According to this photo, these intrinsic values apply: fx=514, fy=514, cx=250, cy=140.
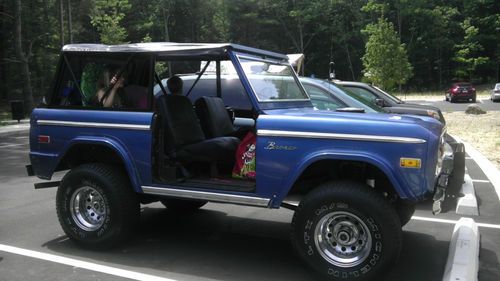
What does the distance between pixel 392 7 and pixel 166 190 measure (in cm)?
6149

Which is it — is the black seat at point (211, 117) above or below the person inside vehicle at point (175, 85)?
below

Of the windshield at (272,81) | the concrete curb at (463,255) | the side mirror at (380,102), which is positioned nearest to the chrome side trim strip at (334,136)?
the windshield at (272,81)

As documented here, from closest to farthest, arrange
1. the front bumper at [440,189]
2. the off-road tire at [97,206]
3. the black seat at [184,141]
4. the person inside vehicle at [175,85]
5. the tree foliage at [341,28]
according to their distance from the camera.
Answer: the front bumper at [440,189]
the off-road tire at [97,206]
the black seat at [184,141]
the person inside vehicle at [175,85]
the tree foliage at [341,28]

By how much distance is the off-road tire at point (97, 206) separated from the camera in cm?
530

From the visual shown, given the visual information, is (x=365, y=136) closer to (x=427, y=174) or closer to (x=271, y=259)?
(x=427, y=174)

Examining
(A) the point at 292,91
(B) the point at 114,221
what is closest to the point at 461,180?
(A) the point at 292,91

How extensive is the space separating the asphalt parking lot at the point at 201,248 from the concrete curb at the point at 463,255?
0.16 meters

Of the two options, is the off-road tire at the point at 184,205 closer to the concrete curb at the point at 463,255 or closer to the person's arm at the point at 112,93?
the person's arm at the point at 112,93

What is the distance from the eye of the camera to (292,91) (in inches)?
231

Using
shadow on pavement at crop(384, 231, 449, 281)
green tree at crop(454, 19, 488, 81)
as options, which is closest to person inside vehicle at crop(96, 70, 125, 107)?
shadow on pavement at crop(384, 231, 449, 281)

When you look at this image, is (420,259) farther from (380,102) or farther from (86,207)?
(380,102)

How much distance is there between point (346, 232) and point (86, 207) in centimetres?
284

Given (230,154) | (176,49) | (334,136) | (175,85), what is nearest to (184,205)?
(230,154)

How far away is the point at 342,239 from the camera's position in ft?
14.4
